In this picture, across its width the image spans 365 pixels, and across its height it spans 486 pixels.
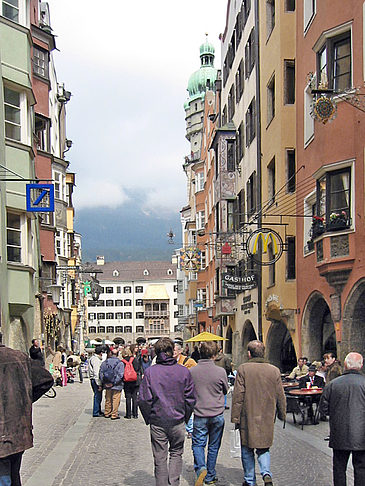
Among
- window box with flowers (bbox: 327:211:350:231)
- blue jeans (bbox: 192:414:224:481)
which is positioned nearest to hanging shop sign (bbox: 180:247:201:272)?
window box with flowers (bbox: 327:211:350:231)

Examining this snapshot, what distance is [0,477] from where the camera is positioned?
6.43 m

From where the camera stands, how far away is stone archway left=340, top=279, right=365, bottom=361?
18.0m

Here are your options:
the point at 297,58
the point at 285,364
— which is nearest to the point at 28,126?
the point at 297,58

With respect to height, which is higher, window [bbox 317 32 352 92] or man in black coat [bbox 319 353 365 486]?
window [bbox 317 32 352 92]

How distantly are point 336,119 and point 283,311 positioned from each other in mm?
7773

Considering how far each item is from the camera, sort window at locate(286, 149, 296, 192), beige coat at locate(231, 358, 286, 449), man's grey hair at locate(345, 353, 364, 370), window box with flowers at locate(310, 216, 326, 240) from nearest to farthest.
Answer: man's grey hair at locate(345, 353, 364, 370) < beige coat at locate(231, 358, 286, 449) < window box with flowers at locate(310, 216, 326, 240) < window at locate(286, 149, 296, 192)

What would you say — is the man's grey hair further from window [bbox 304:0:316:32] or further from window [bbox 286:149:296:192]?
window [bbox 286:149:296:192]

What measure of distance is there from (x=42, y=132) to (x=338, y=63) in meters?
17.9

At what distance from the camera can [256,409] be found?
852 cm

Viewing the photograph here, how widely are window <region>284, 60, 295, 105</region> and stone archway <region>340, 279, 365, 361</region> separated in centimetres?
943

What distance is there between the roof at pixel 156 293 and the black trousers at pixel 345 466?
12811 centimetres

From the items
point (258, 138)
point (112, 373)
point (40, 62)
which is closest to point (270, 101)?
point (258, 138)

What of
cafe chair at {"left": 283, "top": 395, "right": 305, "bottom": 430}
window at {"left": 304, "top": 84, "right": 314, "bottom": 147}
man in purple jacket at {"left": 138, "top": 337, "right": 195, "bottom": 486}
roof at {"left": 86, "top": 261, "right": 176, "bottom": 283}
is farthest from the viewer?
roof at {"left": 86, "top": 261, "right": 176, "bottom": 283}

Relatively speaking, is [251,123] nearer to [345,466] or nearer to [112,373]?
[112,373]
